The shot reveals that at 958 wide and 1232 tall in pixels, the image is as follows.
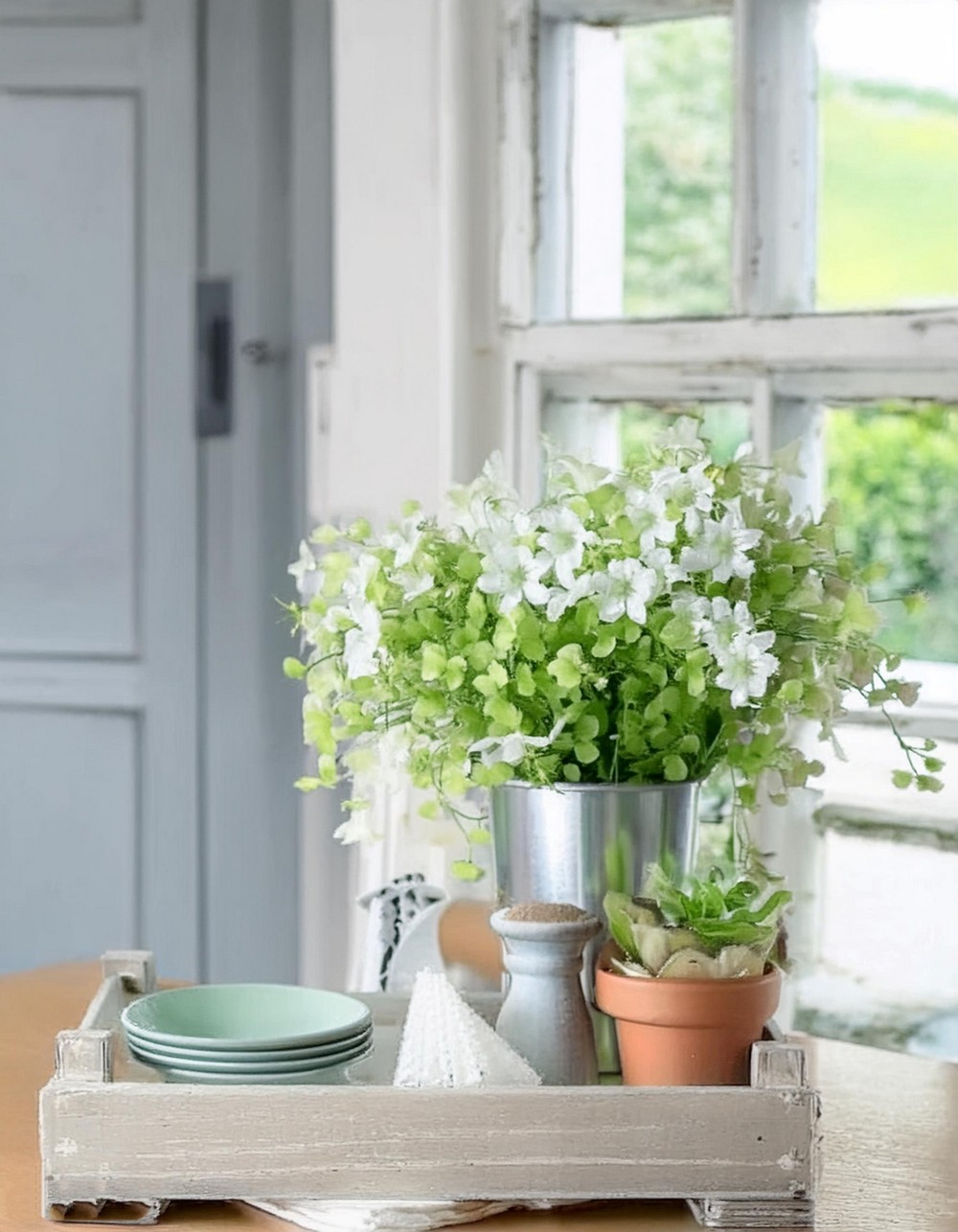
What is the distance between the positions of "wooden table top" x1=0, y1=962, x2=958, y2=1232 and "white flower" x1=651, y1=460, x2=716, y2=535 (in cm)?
46

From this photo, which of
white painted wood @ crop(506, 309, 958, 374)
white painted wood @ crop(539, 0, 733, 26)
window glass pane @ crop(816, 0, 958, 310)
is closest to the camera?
white painted wood @ crop(506, 309, 958, 374)

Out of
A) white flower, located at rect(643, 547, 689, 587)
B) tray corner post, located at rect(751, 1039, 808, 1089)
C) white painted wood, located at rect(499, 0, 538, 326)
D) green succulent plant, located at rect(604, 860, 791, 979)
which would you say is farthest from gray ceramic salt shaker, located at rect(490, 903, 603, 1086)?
white painted wood, located at rect(499, 0, 538, 326)

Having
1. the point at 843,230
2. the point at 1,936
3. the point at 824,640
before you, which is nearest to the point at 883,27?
the point at 843,230

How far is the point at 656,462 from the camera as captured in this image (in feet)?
4.49

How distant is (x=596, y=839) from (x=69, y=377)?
1571mm

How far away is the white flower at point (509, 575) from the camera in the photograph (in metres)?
1.27

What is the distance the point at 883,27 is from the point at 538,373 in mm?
591

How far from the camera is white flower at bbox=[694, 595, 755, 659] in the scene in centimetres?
124

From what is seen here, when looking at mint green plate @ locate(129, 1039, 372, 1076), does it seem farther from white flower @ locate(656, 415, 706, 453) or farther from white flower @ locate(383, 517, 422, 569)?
white flower @ locate(656, 415, 706, 453)

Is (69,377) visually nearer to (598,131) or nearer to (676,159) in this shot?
(598,131)

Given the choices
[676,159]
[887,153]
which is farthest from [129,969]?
[676,159]

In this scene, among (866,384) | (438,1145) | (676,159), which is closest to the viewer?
(438,1145)

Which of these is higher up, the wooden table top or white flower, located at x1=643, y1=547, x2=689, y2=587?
white flower, located at x1=643, y1=547, x2=689, y2=587

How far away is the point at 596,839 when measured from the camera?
4.27 feet
